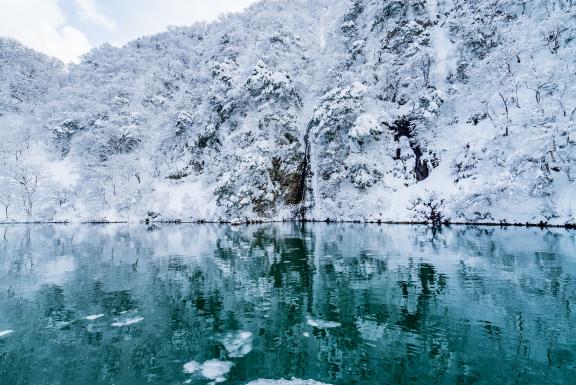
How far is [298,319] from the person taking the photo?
874 centimetres

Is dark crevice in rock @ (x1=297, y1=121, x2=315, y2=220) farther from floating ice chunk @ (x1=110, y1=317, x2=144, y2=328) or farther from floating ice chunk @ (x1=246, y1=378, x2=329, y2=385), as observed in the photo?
floating ice chunk @ (x1=246, y1=378, x2=329, y2=385)

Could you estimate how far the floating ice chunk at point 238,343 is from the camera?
6969 millimetres

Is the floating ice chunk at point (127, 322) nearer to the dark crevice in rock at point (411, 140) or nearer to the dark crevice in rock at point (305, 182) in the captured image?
the dark crevice in rock at point (411, 140)

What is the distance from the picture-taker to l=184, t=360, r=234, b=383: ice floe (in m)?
5.94

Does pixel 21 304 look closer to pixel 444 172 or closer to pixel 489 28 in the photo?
pixel 444 172

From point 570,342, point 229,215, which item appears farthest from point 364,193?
point 570,342

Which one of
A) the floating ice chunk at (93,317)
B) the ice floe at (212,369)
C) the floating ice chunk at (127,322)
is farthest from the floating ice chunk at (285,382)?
the floating ice chunk at (93,317)

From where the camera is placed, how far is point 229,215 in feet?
147

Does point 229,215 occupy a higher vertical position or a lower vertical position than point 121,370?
higher

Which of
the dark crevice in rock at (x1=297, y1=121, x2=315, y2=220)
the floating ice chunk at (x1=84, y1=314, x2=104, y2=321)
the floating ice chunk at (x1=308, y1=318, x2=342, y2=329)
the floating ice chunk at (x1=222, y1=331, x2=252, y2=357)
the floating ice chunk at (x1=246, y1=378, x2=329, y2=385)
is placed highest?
the dark crevice in rock at (x1=297, y1=121, x2=315, y2=220)

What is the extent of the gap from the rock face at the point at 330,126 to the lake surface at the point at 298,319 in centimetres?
1546

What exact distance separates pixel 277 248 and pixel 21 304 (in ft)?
40.8

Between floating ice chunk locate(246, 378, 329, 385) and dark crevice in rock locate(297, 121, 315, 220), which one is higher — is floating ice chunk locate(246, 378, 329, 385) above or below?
below

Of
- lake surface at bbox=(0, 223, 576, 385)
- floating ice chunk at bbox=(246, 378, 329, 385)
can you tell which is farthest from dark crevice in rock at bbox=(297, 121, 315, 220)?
floating ice chunk at bbox=(246, 378, 329, 385)
